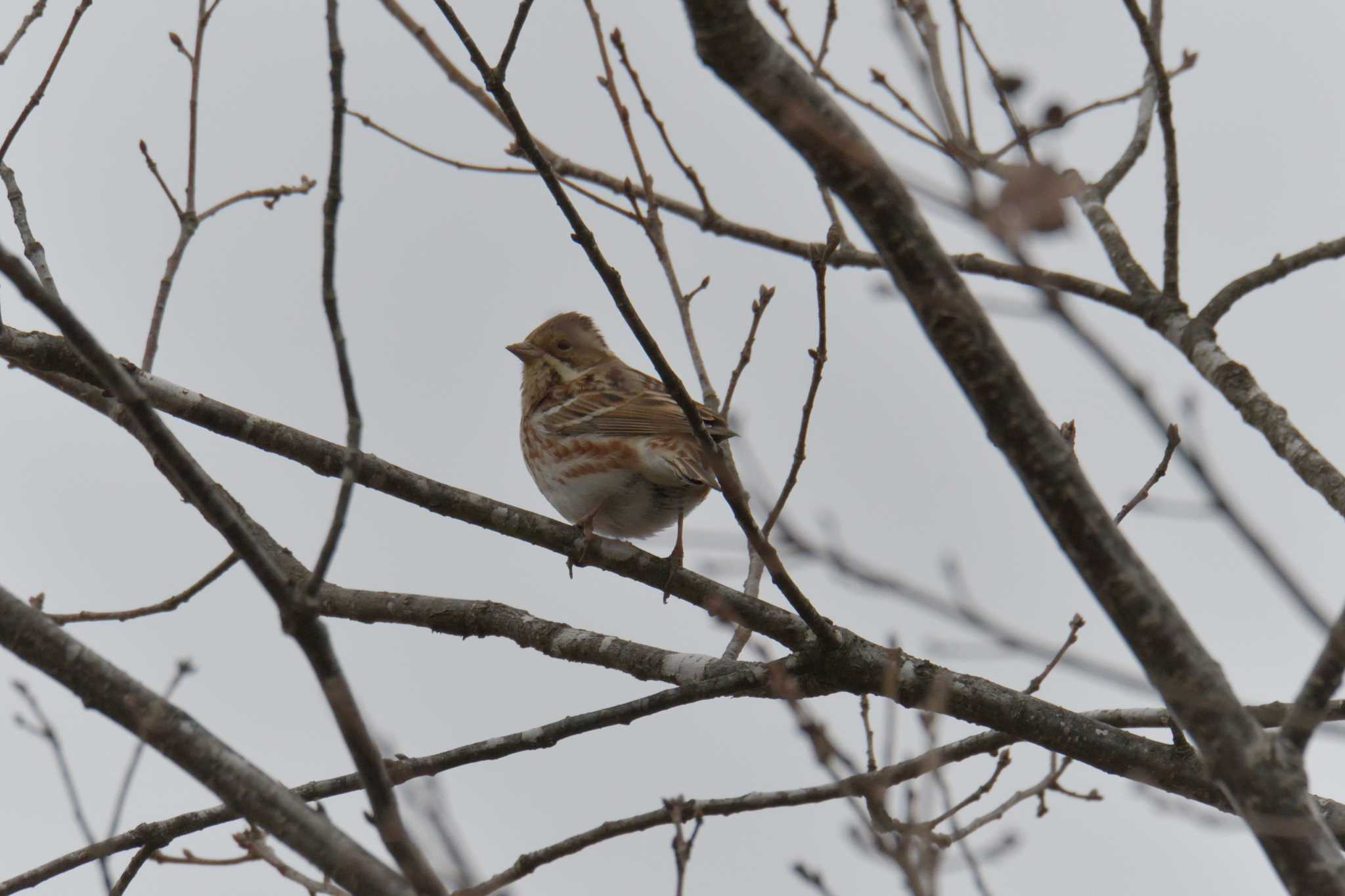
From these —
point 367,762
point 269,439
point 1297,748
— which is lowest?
point 1297,748

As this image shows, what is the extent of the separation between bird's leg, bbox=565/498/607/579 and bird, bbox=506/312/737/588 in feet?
0.05

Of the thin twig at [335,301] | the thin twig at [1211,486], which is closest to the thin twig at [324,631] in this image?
the thin twig at [335,301]

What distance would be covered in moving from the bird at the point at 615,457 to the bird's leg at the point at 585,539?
0.02m

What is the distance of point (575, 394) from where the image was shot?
328 inches

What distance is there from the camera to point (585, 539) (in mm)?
5094

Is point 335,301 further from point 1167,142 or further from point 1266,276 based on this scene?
A: point 1266,276

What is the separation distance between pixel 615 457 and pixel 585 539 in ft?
→ 7.39

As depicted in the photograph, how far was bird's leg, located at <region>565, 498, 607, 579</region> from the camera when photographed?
5.11 metres

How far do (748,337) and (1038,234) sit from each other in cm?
350

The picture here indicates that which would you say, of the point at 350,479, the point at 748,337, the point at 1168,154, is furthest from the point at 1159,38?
the point at 350,479

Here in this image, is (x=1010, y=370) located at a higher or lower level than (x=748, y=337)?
lower

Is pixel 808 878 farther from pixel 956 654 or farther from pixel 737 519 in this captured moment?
pixel 737 519

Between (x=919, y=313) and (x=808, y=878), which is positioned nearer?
(x=919, y=313)

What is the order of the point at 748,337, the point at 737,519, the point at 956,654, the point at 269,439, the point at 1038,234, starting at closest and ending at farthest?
the point at 1038,234 → the point at 956,654 → the point at 737,519 → the point at 269,439 → the point at 748,337
